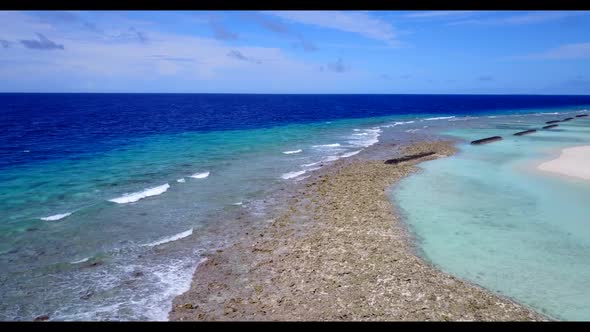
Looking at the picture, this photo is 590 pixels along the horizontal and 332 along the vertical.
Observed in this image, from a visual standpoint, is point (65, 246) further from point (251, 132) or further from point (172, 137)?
point (251, 132)

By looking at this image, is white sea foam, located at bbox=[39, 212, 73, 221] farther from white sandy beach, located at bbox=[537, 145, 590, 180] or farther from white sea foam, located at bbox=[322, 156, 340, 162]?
white sandy beach, located at bbox=[537, 145, 590, 180]

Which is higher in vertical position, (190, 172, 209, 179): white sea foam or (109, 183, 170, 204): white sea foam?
(190, 172, 209, 179): white sea foam

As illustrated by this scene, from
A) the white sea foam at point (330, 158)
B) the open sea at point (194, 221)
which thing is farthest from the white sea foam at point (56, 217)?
the white sea foam at point (330, 158)

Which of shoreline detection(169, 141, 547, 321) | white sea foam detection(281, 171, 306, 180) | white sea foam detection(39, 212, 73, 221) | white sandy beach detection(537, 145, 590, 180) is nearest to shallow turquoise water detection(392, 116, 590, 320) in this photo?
shoreline detection(169, 141, 547, 321)

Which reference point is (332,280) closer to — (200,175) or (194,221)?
(194,221)

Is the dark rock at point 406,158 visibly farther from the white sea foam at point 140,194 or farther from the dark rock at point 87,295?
the dark rock at point 87,295
